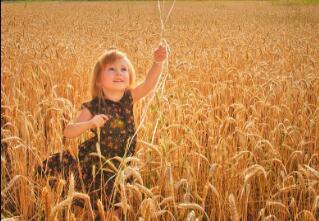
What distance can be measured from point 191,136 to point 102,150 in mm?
567

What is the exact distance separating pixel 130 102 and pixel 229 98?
5.50 ft

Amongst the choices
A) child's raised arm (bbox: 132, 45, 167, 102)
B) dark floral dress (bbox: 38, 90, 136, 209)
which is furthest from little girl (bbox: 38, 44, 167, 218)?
child's raised arm (bbox: 132, 45, 167, 102)

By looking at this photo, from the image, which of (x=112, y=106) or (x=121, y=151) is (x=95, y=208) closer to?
(x=121, y=151)

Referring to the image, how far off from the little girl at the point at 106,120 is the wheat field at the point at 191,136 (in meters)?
0.11

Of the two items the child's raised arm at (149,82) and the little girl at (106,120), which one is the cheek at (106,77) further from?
the child's raised arm at (149,82)

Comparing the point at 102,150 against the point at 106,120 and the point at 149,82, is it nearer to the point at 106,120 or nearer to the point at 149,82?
the point at 106,120

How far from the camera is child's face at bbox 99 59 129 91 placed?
94.4 inches

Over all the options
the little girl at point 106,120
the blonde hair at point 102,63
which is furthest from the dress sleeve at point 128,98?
the blonde hair at point 102,63

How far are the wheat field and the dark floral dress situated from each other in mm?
94

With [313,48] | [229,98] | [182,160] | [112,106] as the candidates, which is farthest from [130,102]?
[313,48]

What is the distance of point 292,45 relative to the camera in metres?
7.55

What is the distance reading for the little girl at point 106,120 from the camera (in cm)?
238

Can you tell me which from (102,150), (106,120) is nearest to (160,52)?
(106,120)

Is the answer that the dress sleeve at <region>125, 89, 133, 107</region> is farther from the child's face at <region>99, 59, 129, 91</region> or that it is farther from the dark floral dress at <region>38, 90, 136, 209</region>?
the child's face at <region>99, 59, 129, 91</region>
